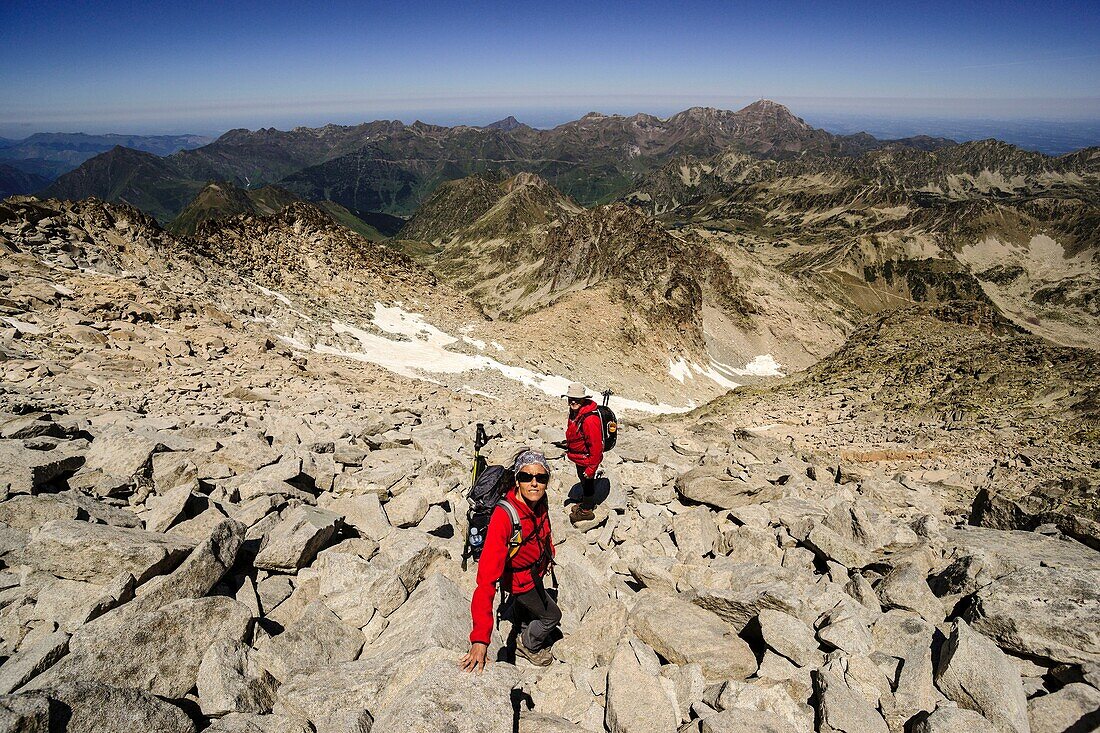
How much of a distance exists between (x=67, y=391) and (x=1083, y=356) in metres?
40.8

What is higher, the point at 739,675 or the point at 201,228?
the point at 201,228

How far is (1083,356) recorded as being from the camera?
24.3 metres

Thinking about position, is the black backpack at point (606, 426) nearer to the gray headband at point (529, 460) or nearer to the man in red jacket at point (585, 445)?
the man in red jacket at point (585, 445)

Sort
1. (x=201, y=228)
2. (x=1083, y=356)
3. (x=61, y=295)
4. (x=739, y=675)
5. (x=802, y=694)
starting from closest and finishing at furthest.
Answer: (x=802, y=694) → (x=739, y=675) → (x=61, y=295) → (x=1083, y=356) → (x=201, y=228)

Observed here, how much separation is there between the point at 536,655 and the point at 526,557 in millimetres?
1347

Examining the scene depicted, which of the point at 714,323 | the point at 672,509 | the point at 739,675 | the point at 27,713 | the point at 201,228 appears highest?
the point at 201,228

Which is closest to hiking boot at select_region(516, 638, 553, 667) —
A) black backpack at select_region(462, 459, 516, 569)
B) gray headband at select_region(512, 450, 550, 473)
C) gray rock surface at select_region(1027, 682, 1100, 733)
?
black backpack at select_region(462, 459, 516, 569)

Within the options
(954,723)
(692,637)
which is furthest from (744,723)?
(954,723)

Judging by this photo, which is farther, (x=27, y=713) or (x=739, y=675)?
(x=739, y=675)

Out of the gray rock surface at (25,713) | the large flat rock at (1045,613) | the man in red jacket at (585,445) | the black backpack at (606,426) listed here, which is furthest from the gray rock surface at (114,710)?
the large flat rock at (1045,613)

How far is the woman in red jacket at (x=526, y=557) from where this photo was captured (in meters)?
5.98

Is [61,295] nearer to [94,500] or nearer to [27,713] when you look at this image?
[94,500]

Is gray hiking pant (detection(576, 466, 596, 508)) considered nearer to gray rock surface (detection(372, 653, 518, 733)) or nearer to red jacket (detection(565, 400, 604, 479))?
red jacket (detection(565, 400, 604, 479))

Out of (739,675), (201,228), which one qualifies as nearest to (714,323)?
(201,228)
